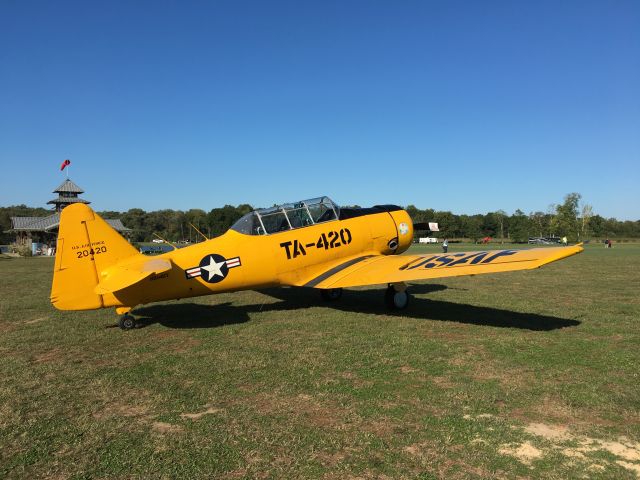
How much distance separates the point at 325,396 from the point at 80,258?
5.29 m

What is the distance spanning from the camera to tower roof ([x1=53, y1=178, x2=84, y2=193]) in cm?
5178

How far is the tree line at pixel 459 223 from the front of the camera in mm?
93500

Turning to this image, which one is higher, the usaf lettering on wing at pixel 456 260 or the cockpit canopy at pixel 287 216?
the cockpit canopy at pixel 287 216

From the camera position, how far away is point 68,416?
4.11 m

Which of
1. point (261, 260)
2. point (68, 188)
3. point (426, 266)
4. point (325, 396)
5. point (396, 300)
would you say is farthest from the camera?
point (68, 188)

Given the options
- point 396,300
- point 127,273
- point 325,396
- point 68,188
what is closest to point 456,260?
point 396,300

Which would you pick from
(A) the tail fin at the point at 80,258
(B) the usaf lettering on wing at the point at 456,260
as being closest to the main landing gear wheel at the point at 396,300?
(B) the usaf lettering on wing at the point at 456,260

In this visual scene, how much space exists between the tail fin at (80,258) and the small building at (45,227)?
40996 millimetres

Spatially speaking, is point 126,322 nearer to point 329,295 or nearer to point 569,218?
point 329,295

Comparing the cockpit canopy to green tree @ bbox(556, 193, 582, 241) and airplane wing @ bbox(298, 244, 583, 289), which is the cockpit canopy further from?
green tree @ bbox(556, 193, 582, 241)

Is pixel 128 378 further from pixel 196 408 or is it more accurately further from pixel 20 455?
pixel 20 455

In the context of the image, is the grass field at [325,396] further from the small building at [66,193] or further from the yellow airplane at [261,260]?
the small building at [66,193]

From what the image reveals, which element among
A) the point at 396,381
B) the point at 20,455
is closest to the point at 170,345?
the point at 20,455

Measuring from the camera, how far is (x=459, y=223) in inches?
4286
